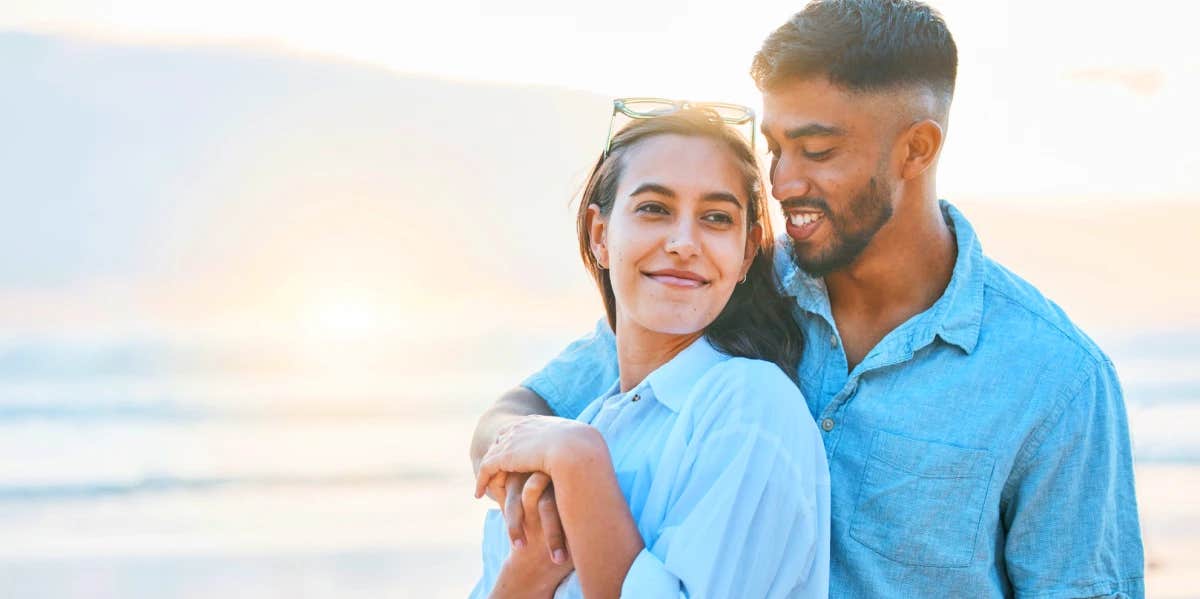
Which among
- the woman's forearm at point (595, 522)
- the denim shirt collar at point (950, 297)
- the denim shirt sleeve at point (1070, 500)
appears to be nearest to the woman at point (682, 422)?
the woman's forearm at point (595, 522)

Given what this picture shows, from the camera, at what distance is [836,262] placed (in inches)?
129

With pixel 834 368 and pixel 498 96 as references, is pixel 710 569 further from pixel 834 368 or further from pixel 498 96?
pixel 498 96

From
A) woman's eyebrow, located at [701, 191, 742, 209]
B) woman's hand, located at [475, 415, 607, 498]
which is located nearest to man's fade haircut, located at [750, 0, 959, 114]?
woman's eyebrow, located at [701, 191, 742, 209]

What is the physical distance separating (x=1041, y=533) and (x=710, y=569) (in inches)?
42.0

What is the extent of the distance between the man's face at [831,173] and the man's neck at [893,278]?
48mm

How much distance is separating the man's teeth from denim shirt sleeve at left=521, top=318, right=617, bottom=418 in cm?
60

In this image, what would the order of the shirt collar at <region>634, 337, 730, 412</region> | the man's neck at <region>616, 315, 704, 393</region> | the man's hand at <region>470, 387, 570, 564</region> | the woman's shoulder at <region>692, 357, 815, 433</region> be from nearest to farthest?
the woman's shoulder at <region>692, 357, 815, 433</region>
the man's hand at <region>470, 387, 570, 564</region>
the shirt collar at <region>634, 337, 730, 412</region>
the man's neck at <region>616, 315, 704, 393</region>

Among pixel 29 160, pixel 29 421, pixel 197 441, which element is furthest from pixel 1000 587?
pixel 29 160

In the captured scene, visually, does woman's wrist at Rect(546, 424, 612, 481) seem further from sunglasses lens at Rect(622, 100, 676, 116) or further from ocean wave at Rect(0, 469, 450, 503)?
ocean wave at Rect(0, 469, 450, 503)

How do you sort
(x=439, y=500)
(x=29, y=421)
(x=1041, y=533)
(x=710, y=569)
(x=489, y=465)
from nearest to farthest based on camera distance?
(x=710, y=569), (x=489, y=465), (x=1041, y=533), (x=439, y=500), (x=29, y=421)

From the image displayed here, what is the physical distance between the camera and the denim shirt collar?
303 cm

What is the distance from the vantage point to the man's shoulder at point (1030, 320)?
117 inches

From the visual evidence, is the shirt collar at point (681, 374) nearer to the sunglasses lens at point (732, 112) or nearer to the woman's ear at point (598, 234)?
the woman's ear at point (598, 234)

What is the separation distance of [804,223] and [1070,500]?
972 millimetres
